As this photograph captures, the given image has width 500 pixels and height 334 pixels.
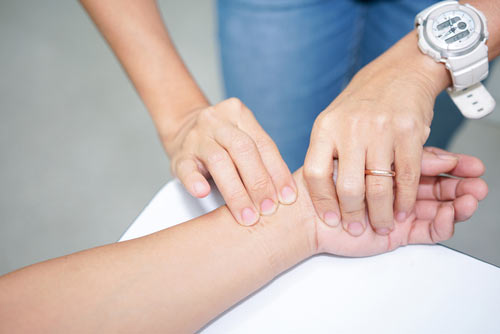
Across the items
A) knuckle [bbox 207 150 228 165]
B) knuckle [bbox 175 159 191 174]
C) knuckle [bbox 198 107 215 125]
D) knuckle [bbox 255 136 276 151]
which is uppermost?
knuckle [bbox 198 107 215 125]

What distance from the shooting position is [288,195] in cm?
70

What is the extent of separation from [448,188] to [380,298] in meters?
0.25

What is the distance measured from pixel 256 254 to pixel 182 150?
27 cm

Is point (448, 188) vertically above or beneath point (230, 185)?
beneath

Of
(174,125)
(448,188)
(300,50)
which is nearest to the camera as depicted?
(448,188)

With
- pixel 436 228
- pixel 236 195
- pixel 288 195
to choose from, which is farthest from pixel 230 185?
pixel 436 228

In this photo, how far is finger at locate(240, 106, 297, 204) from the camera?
69 cm

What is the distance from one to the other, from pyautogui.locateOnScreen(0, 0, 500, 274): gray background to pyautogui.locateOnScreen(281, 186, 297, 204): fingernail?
60 centimetres

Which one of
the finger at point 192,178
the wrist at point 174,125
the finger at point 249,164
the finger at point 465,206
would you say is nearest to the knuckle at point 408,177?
the finger at point 465,206

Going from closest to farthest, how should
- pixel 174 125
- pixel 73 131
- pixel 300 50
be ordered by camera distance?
pixel 174 125 → pixel 300 50 → pixel 73 131

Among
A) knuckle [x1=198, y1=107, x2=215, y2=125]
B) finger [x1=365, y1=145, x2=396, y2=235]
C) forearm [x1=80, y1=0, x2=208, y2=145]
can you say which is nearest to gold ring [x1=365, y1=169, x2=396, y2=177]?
finger [x1=365, y1=145, x2=396, y2=235]

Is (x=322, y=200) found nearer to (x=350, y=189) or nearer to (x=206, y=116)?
(x=350, y=189)

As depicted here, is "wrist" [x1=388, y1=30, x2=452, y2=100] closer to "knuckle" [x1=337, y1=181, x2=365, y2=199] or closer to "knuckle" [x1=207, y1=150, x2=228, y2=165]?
"knuckle" [x1=337, y1=181, x2=365, y2=199]

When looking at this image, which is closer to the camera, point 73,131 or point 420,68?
point 420,68
